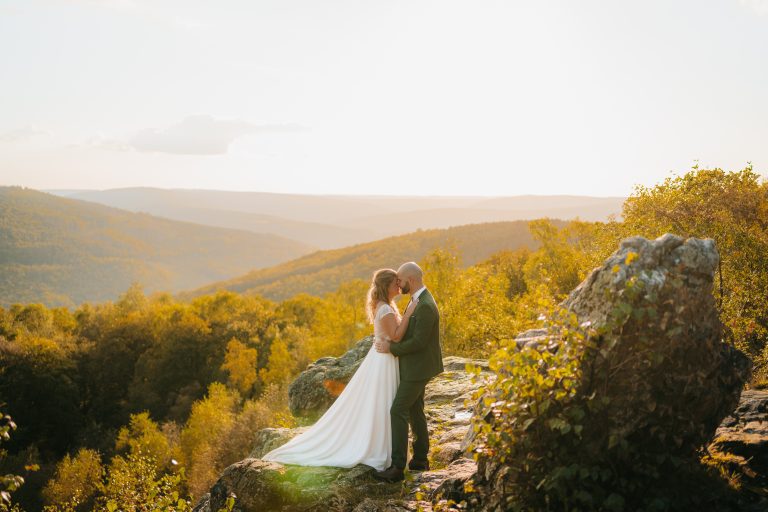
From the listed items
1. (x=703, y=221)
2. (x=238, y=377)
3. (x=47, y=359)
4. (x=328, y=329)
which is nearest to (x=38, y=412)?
(x=47, y=359)

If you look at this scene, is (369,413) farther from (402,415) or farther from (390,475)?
(390,475)

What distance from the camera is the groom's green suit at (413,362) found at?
8.58 metres

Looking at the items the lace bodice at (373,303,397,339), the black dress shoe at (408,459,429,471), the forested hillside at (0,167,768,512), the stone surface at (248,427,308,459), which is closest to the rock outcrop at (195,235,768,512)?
the forested hillside at (0,167,768,512)

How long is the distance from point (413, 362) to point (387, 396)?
2.47ft

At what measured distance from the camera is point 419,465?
9148 mm

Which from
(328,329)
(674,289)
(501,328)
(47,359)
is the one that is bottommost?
(47,359)

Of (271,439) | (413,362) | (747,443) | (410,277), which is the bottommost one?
(271,439)

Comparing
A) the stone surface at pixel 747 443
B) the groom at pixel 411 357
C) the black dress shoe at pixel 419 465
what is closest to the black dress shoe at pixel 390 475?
the groom at pixel 411 357

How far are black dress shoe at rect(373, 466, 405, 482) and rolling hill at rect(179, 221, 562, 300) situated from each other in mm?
113883

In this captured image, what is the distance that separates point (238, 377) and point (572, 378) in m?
50.0

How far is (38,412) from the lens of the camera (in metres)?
47.1

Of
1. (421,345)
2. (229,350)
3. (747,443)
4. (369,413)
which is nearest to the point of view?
(747,443)

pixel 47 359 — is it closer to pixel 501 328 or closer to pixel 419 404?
pixel 501 328

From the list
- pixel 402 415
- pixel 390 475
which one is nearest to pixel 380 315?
pixel 402 415
